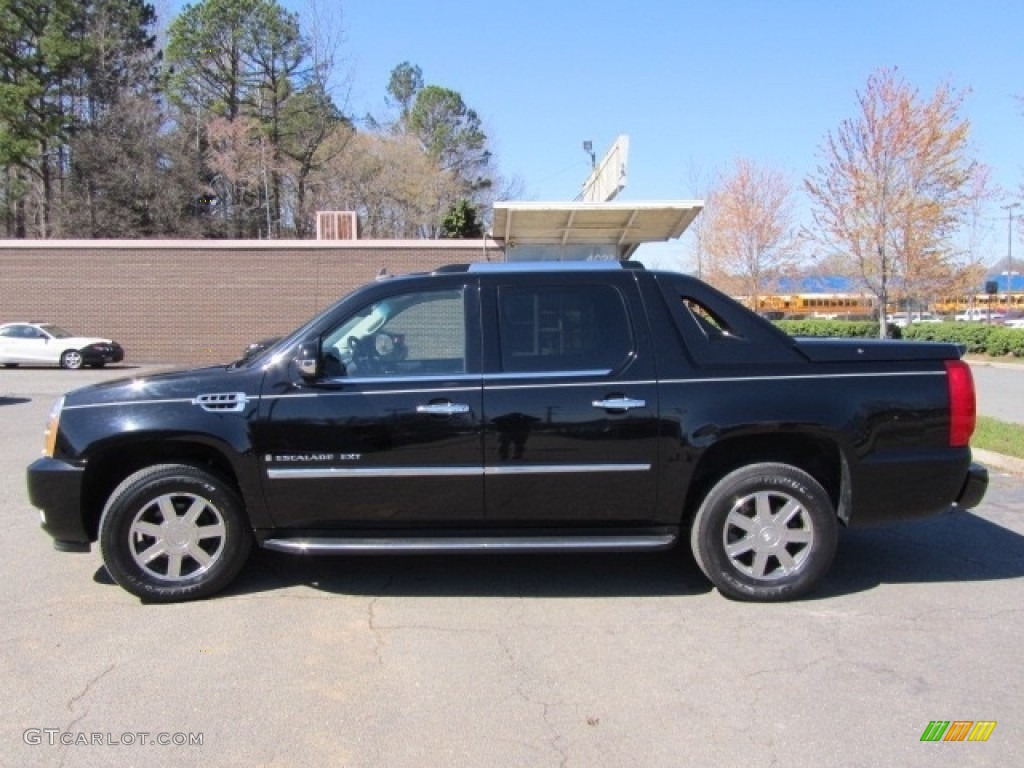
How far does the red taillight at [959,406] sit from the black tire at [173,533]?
157 inches

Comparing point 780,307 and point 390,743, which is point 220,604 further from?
point 780,307

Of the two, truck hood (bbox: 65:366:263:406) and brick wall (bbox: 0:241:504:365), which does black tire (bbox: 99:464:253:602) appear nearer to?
truck hood (bbox: 65:366:263:406)

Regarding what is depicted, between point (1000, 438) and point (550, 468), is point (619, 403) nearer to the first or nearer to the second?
point (550, 468)

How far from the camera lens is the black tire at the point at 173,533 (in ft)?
14.3

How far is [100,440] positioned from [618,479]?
281cm

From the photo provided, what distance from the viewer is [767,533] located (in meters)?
4.42

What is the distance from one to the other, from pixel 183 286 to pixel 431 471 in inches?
944

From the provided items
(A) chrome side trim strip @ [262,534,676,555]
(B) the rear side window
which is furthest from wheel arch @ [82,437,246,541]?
(B) the rear side window

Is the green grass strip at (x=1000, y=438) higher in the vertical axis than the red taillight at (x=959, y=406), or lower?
lower

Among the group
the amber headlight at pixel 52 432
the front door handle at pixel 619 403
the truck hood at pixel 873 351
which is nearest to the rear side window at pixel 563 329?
the front door handle at pixel 619 403

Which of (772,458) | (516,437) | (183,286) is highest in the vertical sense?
(183,286)

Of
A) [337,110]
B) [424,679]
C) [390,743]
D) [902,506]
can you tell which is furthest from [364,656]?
[337,110]

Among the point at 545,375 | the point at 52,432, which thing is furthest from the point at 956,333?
the point at 52,432

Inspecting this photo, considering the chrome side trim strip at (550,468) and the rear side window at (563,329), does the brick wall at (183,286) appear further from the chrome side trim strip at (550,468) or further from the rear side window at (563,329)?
the chrome side trim strip at (550,468)
